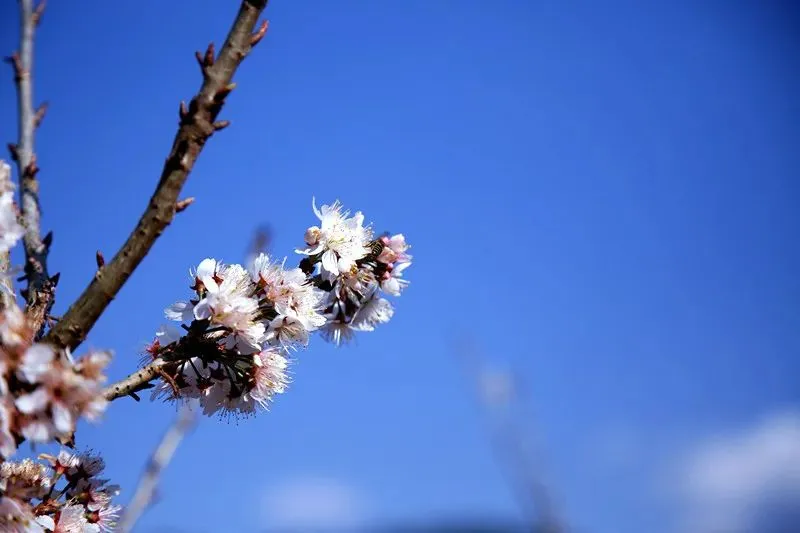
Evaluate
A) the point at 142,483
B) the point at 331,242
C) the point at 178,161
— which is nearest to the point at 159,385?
the point at 331,242

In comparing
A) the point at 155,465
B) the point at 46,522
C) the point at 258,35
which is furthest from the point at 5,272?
the point at 155,465

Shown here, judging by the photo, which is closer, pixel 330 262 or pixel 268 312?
pixel 268 312

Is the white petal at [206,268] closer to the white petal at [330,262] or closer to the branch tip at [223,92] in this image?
the white petal at [330,262]

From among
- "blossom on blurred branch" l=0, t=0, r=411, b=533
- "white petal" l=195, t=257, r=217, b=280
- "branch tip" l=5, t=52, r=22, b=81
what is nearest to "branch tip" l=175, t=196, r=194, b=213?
"blossom on blurred branch" l=0, t=0, r=411, b=533

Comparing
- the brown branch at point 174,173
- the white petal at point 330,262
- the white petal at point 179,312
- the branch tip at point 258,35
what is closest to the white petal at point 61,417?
the brown branch at point 174,173

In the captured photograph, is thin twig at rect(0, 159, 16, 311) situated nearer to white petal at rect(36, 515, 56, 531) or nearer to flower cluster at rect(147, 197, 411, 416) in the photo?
flower cluster at rect(147, 197, 411, 416)

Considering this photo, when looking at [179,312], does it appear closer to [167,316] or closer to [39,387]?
[167,316]
